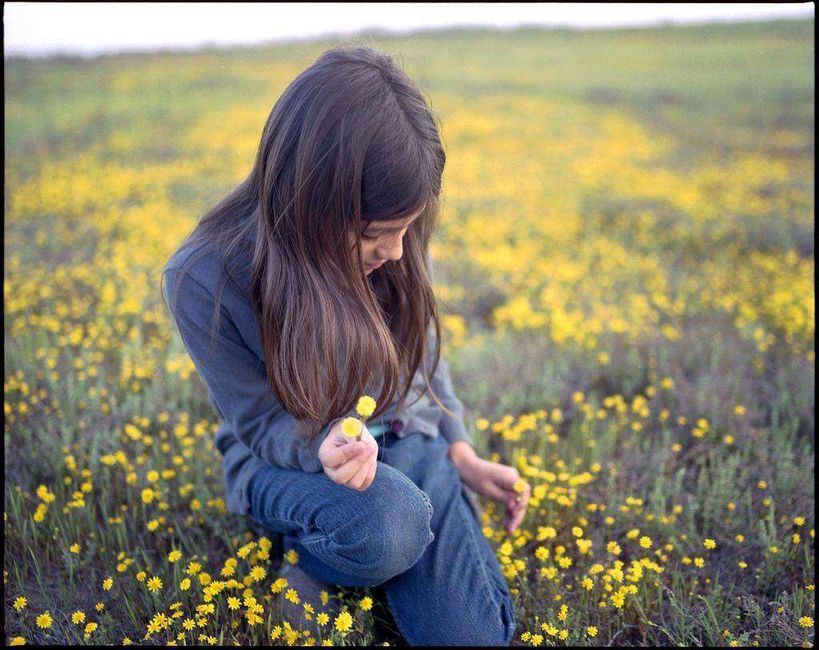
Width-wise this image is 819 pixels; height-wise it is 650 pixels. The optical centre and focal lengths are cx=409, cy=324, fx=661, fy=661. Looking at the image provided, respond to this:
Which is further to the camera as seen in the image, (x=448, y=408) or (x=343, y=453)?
(x=448, y=408)

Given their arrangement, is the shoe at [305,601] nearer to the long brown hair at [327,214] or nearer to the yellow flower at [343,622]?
the yellow flower at [343,622]

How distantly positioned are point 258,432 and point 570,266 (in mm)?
3610

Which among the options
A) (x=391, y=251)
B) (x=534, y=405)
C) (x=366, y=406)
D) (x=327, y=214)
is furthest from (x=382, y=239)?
(x=534, y=405)

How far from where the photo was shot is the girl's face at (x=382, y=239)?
1757mm

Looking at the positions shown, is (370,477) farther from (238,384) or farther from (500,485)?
(500,485)

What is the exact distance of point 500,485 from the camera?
2363mm

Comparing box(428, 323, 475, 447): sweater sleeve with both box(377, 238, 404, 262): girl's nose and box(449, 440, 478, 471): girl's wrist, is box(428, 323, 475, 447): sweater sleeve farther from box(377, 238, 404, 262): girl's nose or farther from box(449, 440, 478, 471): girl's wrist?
box(377, 238, 404, 262): girl's nose

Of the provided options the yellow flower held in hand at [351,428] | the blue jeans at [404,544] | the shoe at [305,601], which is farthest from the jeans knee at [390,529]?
the yellow flower held in hand at [351,428]

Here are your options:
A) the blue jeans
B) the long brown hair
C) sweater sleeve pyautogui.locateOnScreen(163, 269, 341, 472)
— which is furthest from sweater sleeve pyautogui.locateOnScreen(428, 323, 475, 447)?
sweater sleeve pyautogui.locateOnScreen(163, 269, 341, 472)

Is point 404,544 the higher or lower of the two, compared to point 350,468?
lower

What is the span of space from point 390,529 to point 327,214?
87 cm

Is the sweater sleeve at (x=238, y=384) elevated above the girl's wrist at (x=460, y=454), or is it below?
above

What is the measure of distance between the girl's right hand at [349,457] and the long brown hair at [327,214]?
18cm

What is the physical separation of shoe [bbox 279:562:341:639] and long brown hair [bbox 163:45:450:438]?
0.53 metres
